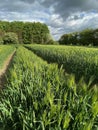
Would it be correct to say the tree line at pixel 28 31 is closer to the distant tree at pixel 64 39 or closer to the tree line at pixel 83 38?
the distant tree at pixel 64 39

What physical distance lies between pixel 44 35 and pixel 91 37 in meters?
33.0

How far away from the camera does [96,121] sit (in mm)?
3502

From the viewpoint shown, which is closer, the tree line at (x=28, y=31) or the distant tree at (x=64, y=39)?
the distant tree at (x=64, y=39)

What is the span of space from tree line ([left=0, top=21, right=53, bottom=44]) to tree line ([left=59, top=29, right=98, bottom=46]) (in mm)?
10745

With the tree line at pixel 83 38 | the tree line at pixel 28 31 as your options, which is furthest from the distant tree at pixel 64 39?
the tree line at pixel 28 31

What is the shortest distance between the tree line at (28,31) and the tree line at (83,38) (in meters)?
10.7

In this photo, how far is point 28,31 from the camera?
94.9 metres

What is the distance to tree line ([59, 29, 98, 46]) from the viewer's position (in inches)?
2394

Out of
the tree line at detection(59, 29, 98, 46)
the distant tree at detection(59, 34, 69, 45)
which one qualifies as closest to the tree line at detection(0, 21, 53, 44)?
the distant tree at detection(59, 34, 69, 45)

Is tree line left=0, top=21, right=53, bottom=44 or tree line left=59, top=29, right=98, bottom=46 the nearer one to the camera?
Result: tree line left=59, top=29, right=98, bottom=46

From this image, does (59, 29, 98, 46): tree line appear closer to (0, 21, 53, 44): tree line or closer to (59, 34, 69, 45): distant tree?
(59, 34, 69, 45): distant tree

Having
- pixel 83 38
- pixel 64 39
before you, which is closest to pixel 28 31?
pixel 64 39

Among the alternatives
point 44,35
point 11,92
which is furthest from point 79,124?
point 44,35

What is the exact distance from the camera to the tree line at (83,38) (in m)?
60.8
